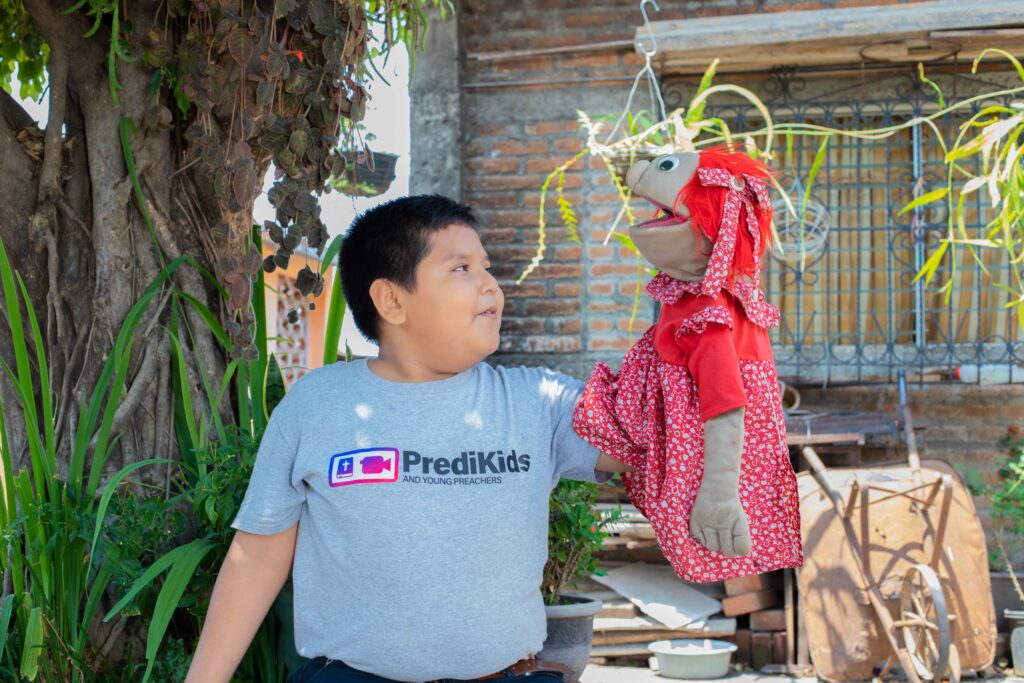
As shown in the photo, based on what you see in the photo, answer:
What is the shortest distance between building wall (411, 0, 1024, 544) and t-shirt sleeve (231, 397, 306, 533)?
3212 millimetres

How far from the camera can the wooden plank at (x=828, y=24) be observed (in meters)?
4.62

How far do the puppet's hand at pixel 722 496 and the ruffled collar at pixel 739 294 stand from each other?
20cm

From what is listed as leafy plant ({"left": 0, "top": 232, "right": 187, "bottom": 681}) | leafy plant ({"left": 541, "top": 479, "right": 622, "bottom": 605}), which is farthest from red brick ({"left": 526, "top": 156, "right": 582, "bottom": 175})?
leafy plant ({"left": 0, "top": 232, "right": 187, "bottom": 681})

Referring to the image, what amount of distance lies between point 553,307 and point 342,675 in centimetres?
341

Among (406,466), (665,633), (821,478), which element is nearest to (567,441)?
(406,466)

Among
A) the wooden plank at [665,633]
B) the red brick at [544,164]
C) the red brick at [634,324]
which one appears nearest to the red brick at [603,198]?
the red brick at [544,164]

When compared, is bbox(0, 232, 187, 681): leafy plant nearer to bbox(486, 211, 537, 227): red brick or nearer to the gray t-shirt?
the gray t-shirt

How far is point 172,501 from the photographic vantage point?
2330 mm

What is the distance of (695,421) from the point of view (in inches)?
69.6

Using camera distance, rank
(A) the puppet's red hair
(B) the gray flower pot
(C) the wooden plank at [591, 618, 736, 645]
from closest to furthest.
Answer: (A) the puppet's red hair
(B) the gray flower pot
(C) the wooden plank at [591, 618, 736, 645]

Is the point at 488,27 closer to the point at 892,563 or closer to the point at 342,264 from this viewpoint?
the point at 892,563

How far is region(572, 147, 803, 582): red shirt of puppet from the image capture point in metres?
1.74

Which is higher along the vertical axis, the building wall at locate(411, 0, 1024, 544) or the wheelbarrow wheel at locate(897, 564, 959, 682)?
the building wall at locate(411, 0, 1024, 544)

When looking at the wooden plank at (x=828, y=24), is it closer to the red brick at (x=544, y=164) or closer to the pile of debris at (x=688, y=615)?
the red brick at (x=544, y=164)
